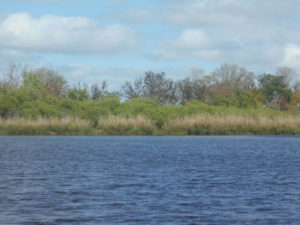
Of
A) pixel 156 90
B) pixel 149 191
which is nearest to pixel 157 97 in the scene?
pixel 156 90

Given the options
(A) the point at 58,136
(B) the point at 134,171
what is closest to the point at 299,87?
(A) the point at 58,136

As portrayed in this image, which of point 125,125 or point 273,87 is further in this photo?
point 273,87

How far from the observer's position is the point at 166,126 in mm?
55469

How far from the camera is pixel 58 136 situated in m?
54.5

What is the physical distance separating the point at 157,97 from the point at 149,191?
8125 cm

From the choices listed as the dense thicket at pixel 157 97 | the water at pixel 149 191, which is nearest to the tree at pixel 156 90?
the dense thicket at pixel 157 97

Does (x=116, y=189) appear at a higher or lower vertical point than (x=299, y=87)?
lower

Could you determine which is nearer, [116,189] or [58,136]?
[116,189]

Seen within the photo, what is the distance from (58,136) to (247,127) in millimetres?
18391

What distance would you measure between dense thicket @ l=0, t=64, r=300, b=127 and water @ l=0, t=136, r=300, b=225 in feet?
107

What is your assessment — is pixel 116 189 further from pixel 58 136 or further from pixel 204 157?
pixel 58 136

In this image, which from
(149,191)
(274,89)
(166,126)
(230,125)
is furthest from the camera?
(274,89)

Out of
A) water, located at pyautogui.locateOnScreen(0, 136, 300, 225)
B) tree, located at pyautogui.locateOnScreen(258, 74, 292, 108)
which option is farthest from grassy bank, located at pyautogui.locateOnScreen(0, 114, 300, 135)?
tree, located at pyautogui.locateOnScreen(258, 74, 292, 108)

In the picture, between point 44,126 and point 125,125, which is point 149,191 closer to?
point 125,125
